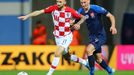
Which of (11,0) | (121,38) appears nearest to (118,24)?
(121,38)

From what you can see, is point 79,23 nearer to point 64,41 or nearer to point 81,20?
point 81,20

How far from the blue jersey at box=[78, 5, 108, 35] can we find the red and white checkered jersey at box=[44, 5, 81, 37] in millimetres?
224

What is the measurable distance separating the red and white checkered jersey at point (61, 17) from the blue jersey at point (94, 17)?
22cm

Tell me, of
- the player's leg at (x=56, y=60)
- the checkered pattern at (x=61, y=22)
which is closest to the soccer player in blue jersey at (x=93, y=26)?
the checkered pattern at (x=61, y=22)

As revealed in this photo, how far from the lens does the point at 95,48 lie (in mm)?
→ 12859

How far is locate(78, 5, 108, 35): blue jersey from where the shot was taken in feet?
41.9

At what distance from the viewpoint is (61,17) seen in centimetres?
1274

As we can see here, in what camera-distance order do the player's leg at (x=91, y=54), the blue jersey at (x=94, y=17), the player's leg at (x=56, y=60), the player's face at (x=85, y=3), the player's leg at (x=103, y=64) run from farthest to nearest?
the player's leg at (x=103, y=64), the blue jersey at (x=94, y=17), the player's leg at (x=91, y=54), the player's face at (x=85, y=3), the player's leg at (x=56, y=60)

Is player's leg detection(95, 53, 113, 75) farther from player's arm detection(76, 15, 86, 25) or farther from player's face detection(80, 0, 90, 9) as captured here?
player's face detection(80, 0, 90, 9)

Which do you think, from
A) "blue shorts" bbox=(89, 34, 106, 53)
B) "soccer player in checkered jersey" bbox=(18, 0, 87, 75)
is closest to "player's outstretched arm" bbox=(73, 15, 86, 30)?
"soccer player in checkered jersey" bbox=(18, 0, 87, 75)

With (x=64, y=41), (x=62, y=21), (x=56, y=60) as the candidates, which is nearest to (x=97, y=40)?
(x=64, y=41)

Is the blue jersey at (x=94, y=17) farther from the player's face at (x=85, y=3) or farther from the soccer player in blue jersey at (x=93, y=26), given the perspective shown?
the player's face at (x=85, y=3)

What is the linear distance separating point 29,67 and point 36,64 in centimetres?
21

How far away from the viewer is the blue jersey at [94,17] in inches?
503
